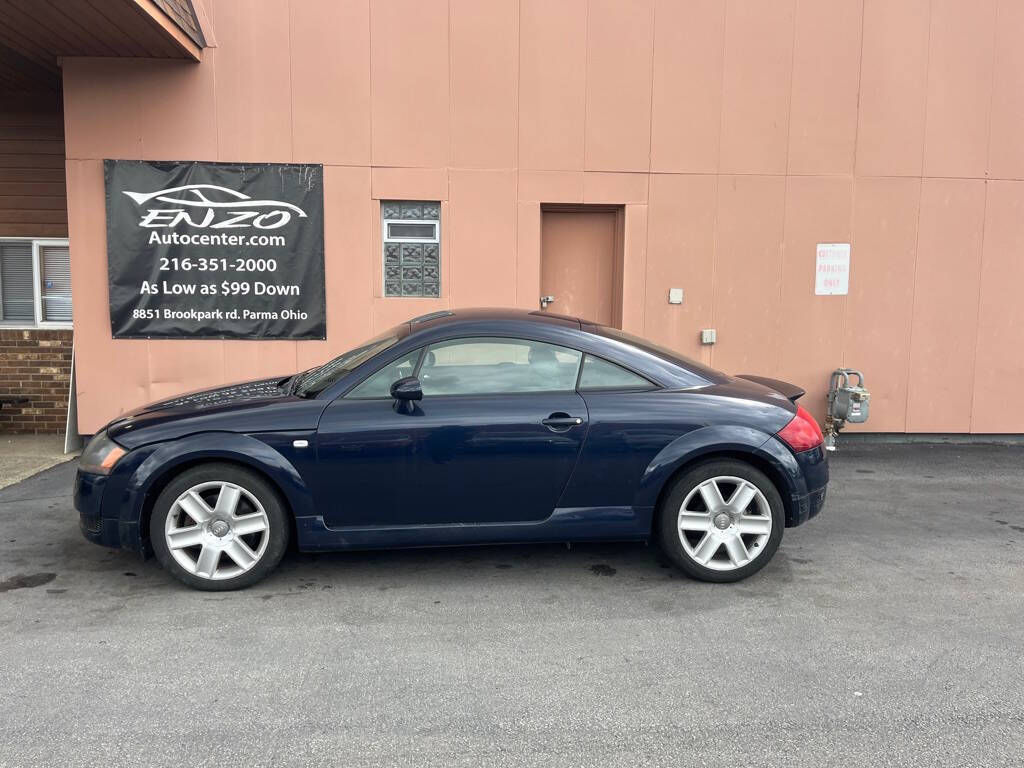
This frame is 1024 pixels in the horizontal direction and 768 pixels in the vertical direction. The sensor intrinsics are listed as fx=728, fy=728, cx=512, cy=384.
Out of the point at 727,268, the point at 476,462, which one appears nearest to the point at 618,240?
the point at 727,268

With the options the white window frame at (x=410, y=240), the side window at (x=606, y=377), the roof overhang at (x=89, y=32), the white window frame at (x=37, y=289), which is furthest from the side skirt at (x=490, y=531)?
the white window frame at (x=37, y=289)

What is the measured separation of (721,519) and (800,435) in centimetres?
66

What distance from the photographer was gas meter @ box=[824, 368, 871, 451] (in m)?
7.45

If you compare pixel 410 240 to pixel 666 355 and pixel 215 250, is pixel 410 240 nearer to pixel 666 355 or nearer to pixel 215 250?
pixel 215 250

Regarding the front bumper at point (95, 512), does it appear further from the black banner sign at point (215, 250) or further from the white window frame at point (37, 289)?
the white window frame at point (37, 289)

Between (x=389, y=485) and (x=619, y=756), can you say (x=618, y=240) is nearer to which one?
(x=389, y=485)

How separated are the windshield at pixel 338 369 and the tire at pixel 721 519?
1866 mm

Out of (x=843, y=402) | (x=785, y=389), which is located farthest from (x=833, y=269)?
(x=785, y=389)

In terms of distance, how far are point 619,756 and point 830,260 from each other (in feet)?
21.8

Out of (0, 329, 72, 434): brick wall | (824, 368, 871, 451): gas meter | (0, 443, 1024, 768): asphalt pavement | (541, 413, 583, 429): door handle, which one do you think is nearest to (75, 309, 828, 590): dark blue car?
(541, 413, 583, 429): door handle

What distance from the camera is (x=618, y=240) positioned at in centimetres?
789

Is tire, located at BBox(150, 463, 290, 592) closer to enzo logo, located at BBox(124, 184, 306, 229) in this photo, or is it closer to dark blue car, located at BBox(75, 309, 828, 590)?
dark blue car, located at BBox(75, 309, 828, 590)

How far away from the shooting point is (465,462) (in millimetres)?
3910

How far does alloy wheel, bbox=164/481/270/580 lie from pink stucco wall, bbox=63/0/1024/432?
3.91m
